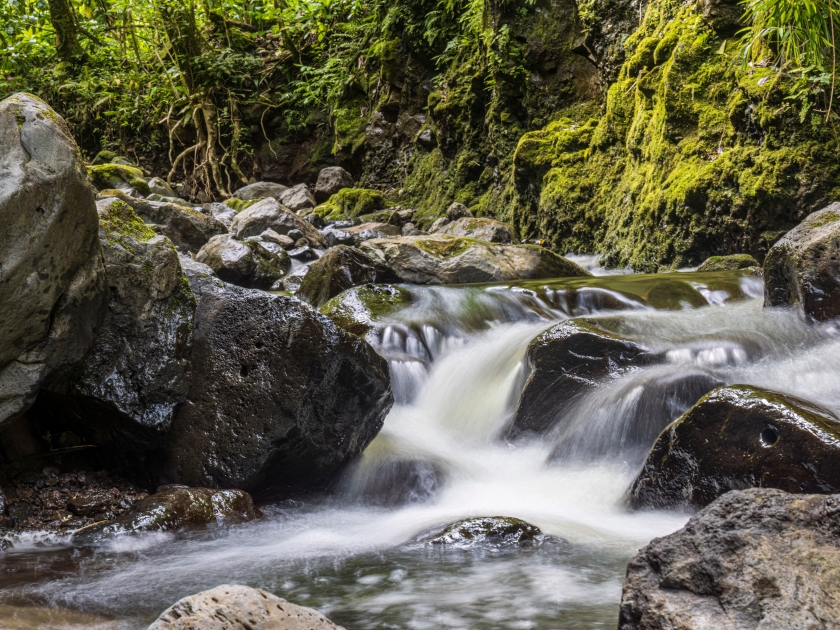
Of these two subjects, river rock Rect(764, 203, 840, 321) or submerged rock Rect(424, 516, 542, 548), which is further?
river rock Rect(764, 203, 840, 321)

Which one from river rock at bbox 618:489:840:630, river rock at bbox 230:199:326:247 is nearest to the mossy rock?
river rock at bbox 618:489:840:630

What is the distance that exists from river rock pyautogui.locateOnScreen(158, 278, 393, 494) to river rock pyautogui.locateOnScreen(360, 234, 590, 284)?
4312 millimetres

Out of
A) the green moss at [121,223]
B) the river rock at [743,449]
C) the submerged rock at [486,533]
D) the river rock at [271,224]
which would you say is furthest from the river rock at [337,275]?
the river rock at [743,449]

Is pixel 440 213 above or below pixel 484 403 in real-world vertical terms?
above

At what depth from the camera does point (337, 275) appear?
7883 mm

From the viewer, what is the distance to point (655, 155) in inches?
346

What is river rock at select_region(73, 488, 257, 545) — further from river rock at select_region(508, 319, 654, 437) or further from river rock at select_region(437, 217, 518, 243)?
river rock at select_region(437, 217, 518, 243)

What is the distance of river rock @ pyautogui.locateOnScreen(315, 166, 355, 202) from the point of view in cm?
1731

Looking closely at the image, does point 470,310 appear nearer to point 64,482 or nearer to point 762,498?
point 64,482

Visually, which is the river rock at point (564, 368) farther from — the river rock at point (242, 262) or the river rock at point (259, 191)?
the river rock at point (259, 191)

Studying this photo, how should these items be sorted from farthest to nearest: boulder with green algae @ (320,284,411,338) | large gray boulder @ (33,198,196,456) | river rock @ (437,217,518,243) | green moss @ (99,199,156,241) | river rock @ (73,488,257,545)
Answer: river rock @ (437,217,518,243)
boulder with green algae @ (320,284,411,338)
green moss @ (99,199,156,241)
large gray boulder @ (33,198,196,456)
river rock @ (73,488,257,545)

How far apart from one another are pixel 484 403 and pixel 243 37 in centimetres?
1815

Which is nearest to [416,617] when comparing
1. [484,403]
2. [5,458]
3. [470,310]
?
[5,458]

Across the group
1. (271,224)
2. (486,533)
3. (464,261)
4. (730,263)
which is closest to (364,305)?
(464,261)
